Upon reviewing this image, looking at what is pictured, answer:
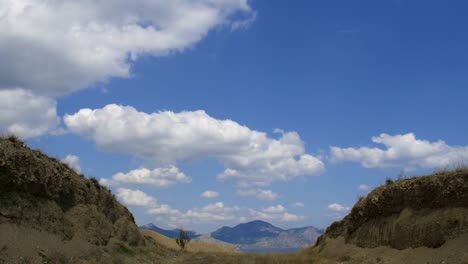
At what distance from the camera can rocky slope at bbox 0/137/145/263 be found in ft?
76.5

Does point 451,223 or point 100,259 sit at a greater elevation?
point 451,223

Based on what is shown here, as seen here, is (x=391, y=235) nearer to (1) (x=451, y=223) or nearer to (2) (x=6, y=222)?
(1) (x=451, y=223)

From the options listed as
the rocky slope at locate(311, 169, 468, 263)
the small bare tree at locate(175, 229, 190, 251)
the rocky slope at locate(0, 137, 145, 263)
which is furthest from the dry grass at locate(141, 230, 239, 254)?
the rocky slope at locate(311, 169, 468, 263)

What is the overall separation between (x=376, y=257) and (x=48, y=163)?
822 inches

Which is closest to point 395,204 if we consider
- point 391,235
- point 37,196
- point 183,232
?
point 391,235

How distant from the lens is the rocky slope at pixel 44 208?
76.5ft

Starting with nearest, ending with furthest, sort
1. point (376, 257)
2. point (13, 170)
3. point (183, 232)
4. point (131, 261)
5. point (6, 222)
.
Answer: point (6, 222) → point (13, 170) → point (376, 257) → point (131, 261) → point (183, 232)

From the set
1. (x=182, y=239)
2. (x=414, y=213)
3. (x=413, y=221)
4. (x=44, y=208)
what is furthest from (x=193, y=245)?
(x=413, y=221)

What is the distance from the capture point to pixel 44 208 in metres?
26.6

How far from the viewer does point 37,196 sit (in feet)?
87.6

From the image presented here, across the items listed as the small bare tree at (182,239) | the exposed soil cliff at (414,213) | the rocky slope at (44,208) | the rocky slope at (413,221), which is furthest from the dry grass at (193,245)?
the exposed soil cliff at (414,213)

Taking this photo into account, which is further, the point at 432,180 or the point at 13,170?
the point at 432,180

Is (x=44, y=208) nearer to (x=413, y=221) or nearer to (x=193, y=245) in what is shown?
(x=413, y=221)

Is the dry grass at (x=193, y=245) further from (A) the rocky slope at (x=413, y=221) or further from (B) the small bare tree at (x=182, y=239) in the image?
(A) the rocky slope at (x=413, y=221)
